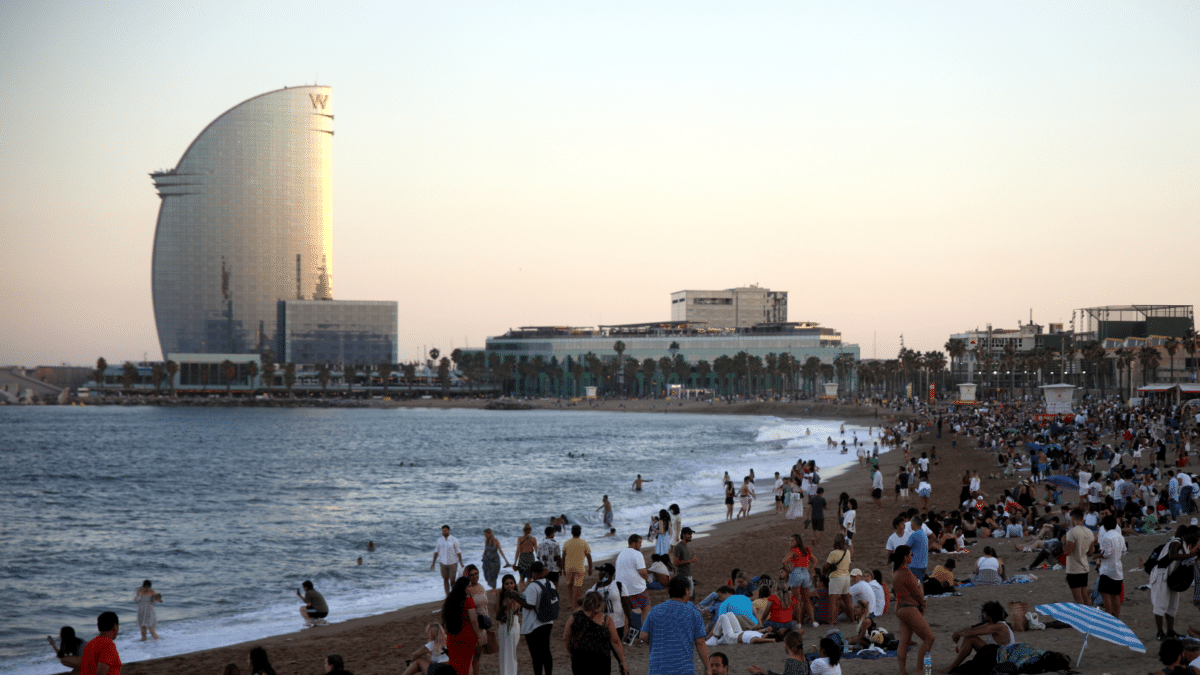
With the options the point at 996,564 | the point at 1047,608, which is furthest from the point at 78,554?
the point at 1047,608

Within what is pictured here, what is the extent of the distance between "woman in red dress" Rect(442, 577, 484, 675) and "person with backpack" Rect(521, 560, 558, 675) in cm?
55

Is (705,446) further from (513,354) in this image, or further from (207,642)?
(513,354)

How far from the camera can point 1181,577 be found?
31.1 ft

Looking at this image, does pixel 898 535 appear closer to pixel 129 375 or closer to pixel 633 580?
pixel 633 580

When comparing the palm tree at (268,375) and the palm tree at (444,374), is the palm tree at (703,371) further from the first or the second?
the palm tree at (268,375)

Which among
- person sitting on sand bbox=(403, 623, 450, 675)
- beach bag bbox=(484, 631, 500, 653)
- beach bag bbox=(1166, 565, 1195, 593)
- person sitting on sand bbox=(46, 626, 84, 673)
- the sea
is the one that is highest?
beach bag bbox=(1166, 565, 1195, 593)

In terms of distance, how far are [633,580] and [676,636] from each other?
4.62 m

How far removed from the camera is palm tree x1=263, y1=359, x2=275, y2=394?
184 metres

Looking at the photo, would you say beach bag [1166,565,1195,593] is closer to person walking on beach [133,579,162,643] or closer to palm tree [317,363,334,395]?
person walking on beach [133,579,162,643]

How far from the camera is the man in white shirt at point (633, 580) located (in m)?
11.6

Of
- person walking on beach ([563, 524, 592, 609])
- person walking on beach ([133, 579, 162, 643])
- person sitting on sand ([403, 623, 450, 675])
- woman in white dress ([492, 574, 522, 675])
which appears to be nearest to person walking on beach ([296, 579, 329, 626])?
person walking on beach ([133, 579, 162, 643])

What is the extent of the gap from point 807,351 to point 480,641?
16326 cm

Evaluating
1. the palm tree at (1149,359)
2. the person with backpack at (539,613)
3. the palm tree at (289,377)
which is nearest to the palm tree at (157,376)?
the palm tree at (289,377)

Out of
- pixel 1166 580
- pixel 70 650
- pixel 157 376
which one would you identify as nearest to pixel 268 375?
pixel 157 376
